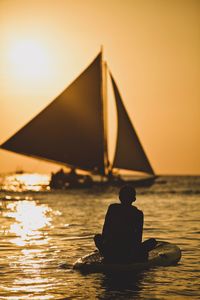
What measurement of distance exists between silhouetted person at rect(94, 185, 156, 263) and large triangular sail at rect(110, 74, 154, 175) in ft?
150

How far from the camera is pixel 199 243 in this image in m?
18.8

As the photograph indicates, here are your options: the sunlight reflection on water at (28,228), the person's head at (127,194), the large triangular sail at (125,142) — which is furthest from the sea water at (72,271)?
the large triangular sail at (125,142)

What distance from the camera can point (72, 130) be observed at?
5744 cm

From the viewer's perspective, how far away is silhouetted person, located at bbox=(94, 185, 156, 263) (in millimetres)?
12445

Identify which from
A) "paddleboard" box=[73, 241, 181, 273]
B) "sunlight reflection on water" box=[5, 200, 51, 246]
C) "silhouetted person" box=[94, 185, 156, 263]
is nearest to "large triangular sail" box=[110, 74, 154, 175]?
"sunlight reflection on water" box=[5, 200, 51, 246]

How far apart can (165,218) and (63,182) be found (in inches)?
1327

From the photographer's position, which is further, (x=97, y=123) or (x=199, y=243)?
(x=97, y=123)

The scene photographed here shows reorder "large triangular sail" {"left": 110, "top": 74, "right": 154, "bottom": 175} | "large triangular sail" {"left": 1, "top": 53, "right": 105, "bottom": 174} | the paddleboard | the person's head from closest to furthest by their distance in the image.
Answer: the person's head
the paddleboard
"large triangular sail" {"left": 1, "top": 53, "right": 105, "bottom": 174}
"large triangular sail" {"left": 110, "top": 74, "right": 154, "bottom": 175}

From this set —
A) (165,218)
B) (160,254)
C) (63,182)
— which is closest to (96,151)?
(63,182)

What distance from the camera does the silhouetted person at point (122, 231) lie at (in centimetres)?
1245

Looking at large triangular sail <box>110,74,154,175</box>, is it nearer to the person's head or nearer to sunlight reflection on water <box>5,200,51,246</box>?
sunlight reflection on water <box>5,200,51,246</box>

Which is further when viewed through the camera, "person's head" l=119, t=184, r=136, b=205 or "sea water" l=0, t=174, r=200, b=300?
"person's head" l=119, t=184, r=136, b=205

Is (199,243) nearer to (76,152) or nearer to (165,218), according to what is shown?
(165,218)

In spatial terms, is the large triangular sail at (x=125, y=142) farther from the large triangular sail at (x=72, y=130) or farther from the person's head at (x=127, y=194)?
the person's head at (x=127, y=194)
